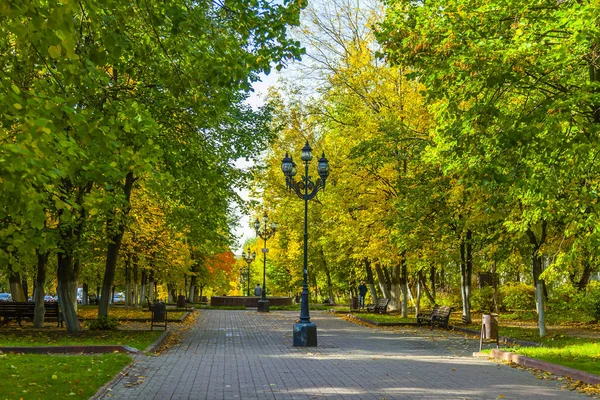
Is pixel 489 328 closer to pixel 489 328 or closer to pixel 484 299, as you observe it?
pixel 489 328

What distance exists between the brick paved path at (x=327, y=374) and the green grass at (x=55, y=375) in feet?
1.33

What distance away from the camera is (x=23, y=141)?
5.95 m

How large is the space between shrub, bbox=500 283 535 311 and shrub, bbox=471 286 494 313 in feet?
3.45

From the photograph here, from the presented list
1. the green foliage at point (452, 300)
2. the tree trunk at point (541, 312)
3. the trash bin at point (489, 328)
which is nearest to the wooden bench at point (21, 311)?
the trash bin at point (489, 328)

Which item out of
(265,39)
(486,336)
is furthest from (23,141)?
(486,336)

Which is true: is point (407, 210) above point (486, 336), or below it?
above

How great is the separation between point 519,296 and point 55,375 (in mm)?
30732

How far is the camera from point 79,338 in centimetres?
1856

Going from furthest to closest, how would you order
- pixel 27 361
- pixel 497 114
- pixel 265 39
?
pixel 27 361 < pixel 497 114 < pixel 265 39

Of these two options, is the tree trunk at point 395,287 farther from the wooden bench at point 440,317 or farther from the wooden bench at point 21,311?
the wooden bench at point 21,311

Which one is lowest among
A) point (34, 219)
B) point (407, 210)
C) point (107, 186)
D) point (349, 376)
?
point (349, 376)

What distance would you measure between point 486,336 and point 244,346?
6674mm

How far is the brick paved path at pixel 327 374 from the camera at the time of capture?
1023 cm

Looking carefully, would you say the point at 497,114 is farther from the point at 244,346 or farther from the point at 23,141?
the point at 244,346
